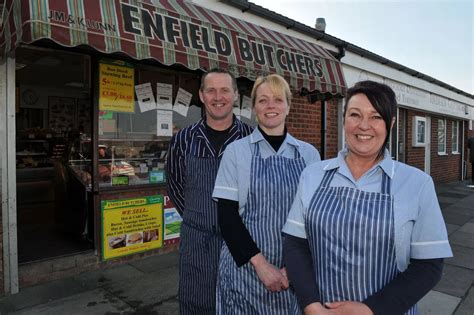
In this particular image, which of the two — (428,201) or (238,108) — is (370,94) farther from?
(238,108)

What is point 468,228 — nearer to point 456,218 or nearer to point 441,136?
point 456,218

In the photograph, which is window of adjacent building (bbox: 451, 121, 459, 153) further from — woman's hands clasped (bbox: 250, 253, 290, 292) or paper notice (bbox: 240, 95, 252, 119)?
woman's hands clasped (bbox: 250, 253, 290, 292)

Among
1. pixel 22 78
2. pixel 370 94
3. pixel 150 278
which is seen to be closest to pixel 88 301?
pixel 150 278

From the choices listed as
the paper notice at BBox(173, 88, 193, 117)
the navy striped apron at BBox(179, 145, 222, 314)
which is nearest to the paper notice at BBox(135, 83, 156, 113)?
the paper notice at BBox(173, 88, 193, 117)

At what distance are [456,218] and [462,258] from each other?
3.12m

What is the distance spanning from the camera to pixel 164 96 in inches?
210

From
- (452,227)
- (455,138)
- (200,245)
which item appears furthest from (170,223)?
(455,138)

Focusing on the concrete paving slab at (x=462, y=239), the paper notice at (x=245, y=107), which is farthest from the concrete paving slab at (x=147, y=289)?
the concrete paving slab at (x=462, y=239)

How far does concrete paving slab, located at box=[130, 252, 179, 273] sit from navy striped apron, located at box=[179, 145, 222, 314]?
241 centimetres

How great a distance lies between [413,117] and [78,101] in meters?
9.71

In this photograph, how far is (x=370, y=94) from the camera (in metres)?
1.59

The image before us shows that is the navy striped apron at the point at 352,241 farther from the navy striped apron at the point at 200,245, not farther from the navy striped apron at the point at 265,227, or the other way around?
the navy striped apron at the point at 200,245

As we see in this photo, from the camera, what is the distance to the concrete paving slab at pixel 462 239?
251 inches

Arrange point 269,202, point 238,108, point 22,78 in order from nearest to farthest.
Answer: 1. point 269,202
2. point 238,108
3. point 22,78
